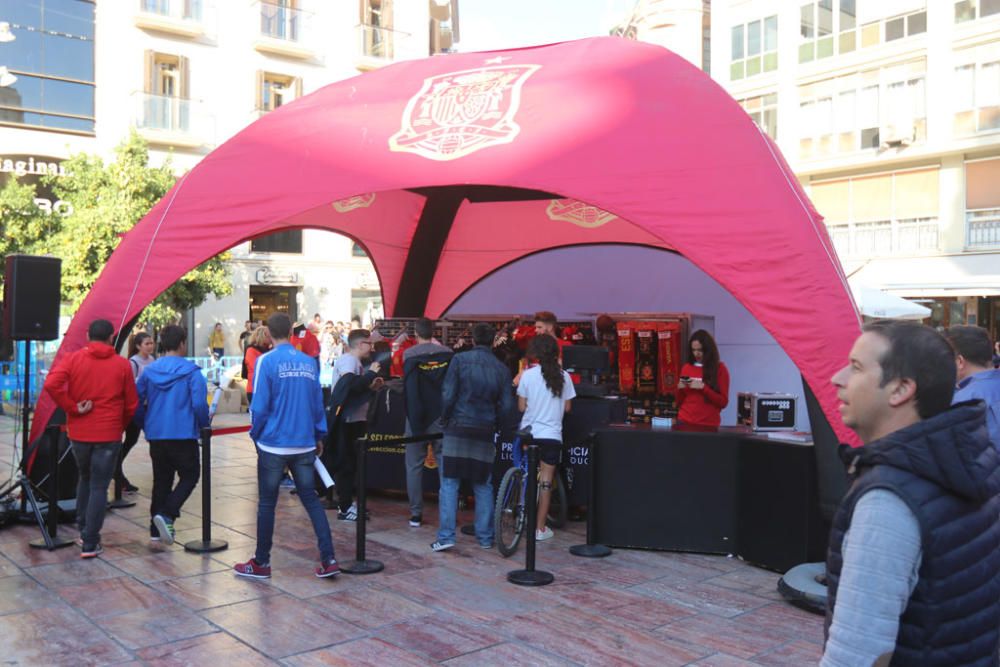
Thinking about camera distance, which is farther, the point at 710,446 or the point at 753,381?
the point at 753,381

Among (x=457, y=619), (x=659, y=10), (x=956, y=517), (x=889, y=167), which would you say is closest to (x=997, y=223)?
(x=889, y=167)

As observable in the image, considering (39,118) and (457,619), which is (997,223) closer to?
(457,619)

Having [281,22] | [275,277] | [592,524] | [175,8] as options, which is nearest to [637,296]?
[592,524]

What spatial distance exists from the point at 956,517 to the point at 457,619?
408 cm

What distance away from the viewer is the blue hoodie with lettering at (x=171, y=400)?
6.97 metres

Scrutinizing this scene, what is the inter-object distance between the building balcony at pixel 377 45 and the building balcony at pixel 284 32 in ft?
6.12

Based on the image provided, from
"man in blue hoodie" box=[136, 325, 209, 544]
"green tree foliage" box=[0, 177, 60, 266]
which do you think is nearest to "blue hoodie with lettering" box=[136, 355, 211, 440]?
"man in blue hoodie" box=[136, 325, 209, 544]

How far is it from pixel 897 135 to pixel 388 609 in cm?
2573

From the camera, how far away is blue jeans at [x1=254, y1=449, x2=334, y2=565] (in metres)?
6.00

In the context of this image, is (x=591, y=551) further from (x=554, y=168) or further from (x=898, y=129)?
(x=898, y=129)

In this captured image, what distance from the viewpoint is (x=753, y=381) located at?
1043 cm

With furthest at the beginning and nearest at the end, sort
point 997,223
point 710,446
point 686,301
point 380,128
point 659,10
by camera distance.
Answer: point 659,10 < point 997,223 < point 686,301 < point 380,128 < point 710,446

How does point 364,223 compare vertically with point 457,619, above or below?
above

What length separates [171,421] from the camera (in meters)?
6.98
